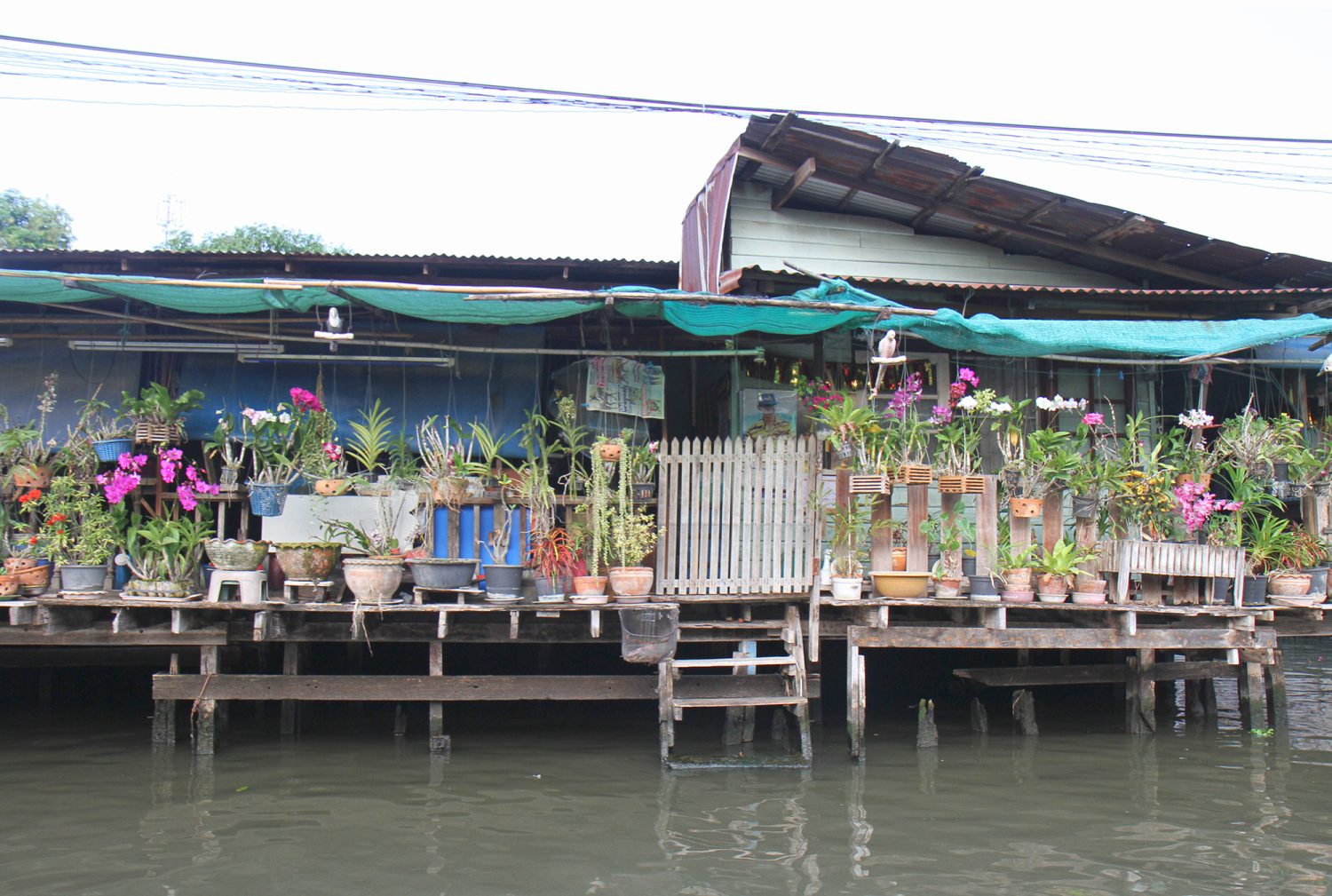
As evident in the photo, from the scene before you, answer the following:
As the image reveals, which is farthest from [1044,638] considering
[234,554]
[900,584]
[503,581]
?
[234,554]

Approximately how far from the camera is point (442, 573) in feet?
27.1

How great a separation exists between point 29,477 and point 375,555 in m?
3.18

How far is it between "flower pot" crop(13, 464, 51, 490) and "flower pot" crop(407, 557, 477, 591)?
347cm

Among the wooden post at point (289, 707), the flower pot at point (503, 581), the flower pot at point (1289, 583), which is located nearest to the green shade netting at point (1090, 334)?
the flower pot at point (1289, 583)

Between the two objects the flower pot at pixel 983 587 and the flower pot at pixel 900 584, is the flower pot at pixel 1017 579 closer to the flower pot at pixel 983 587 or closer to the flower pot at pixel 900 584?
the flower pot at pixel 983 587

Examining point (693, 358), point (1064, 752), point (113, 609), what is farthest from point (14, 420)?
point (1064, 752)

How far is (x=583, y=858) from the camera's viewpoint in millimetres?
6109

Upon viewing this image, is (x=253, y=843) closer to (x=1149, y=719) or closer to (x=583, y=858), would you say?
(x=583, y=858)

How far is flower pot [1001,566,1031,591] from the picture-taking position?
874cm

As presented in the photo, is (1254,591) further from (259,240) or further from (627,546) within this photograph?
(259,240)

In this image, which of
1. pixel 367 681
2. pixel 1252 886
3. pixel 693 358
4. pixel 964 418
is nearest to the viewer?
pixel 1252 886

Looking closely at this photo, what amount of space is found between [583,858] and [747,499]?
3537 mm

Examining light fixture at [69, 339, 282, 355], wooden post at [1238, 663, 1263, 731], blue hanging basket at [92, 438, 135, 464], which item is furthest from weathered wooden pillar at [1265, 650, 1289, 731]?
blue hanging basket at [92, 438, 135, 464]

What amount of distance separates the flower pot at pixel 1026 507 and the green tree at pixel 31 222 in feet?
68.1
